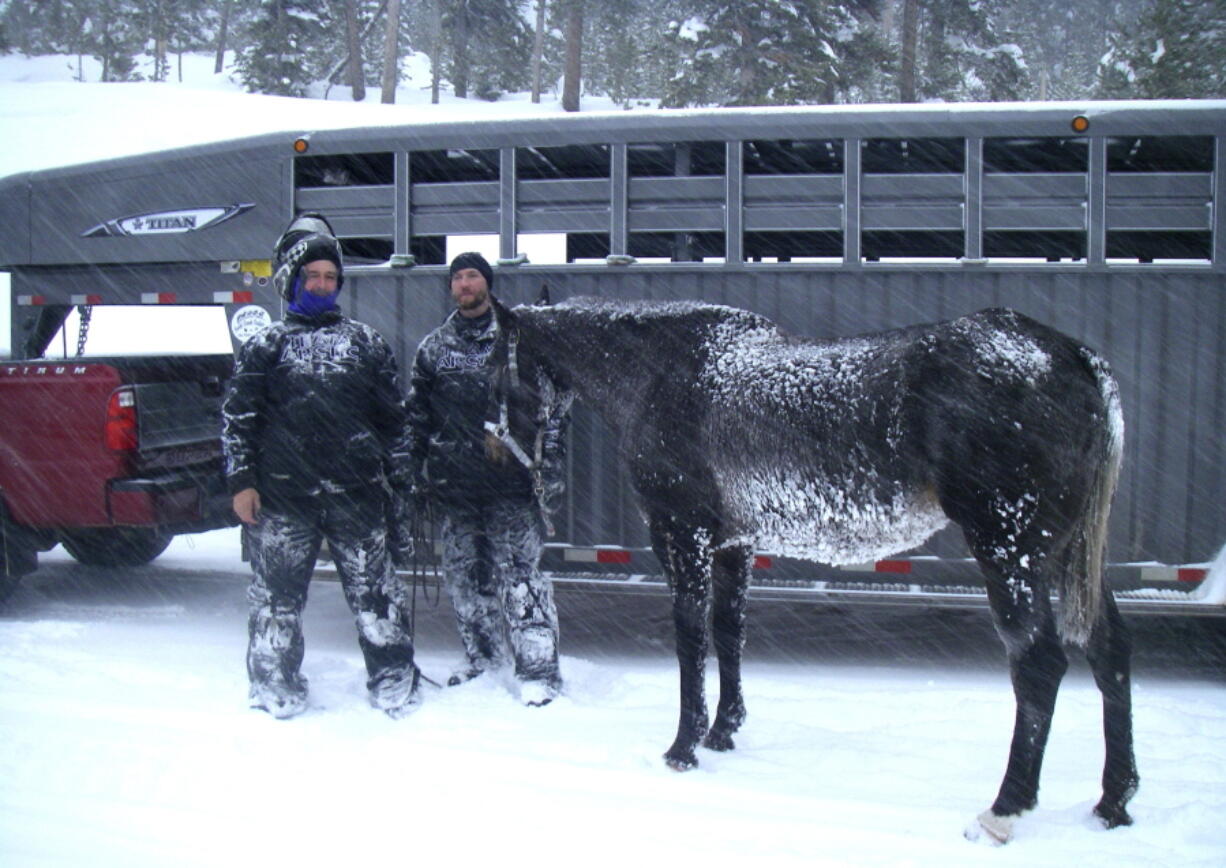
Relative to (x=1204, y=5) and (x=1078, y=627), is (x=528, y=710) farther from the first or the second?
(x=1204, y=5)

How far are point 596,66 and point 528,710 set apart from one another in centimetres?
5741

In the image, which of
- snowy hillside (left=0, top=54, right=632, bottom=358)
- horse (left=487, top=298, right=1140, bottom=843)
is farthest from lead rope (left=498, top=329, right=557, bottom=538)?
snowy hillside (left=0, top=54, right=632, bottom=358)

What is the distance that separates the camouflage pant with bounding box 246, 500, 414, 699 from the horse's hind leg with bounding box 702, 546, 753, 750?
1554mm

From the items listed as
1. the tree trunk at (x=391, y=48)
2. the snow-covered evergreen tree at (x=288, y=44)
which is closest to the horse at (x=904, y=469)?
the tree trunk at (x=391, y=48)

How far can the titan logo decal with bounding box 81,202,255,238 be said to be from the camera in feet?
19.9

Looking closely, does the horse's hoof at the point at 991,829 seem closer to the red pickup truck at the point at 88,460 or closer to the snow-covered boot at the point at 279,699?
the snow-covered boot at the point at 279,699

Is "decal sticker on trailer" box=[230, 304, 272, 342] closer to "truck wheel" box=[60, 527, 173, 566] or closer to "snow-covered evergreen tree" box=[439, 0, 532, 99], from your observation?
A: "truck wheel" box=[60, 527, 173, 566]

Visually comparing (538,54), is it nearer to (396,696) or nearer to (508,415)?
(508,415)

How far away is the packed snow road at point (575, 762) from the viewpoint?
324 cm

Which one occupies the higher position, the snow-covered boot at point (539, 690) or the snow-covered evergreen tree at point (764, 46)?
the snow-covered evergreen tree at point (764, 46)

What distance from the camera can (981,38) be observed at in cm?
2525

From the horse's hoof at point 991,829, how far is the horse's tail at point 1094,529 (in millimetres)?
727

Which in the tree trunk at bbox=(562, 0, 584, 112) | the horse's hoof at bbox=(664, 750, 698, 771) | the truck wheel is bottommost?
the horse's hoof at bbox=(664, 750, 698, 771)

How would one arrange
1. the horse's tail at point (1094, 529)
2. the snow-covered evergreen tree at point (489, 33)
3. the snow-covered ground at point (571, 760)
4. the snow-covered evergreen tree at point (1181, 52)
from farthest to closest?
the snow-covered evergreen tree at point (489, 33)
the snow-covered evergreen tree at point (1181, 52)
the horse's tail at point (1094, 529)
the snow-covered ground at point (571, 760)
